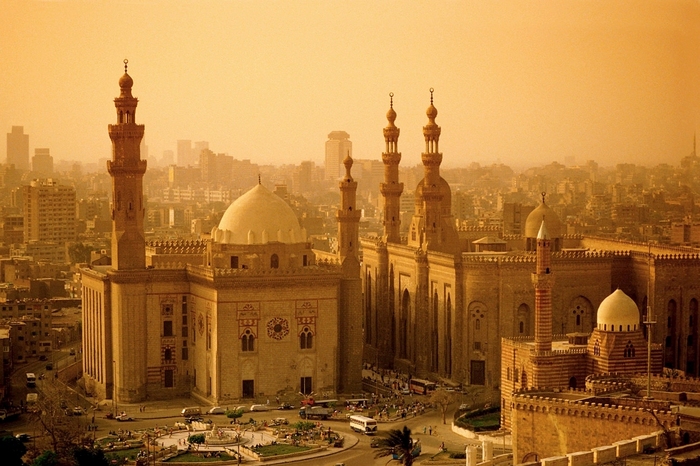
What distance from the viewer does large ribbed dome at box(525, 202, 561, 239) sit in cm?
5469

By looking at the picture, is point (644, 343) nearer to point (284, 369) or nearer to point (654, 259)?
point (654, 259)

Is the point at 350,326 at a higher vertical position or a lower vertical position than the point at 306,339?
higher

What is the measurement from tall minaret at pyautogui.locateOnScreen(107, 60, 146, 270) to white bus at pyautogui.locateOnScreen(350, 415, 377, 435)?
944 centimetres

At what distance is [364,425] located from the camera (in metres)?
45.3

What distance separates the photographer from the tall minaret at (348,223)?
5184 cm

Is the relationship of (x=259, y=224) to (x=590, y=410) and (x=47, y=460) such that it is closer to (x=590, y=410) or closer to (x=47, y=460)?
(x=47, y=460)

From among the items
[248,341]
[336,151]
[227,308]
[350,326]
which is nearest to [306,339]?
[350,326]

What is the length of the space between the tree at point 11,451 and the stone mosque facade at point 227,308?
31.0ft

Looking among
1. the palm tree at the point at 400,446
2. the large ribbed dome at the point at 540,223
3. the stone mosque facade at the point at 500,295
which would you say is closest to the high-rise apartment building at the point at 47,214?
the stone mosque facade at the point at 500,295

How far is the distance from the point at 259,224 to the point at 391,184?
815cm

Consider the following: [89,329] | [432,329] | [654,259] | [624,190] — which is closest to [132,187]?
[89,329]

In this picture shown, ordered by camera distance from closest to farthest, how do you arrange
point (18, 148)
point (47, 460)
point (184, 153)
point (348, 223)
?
point (47, 460), point (348, 223), point (18, 148), point (184, 153)

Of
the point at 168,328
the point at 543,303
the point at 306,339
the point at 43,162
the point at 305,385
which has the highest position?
the point at 43,162

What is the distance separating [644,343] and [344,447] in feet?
26.5
